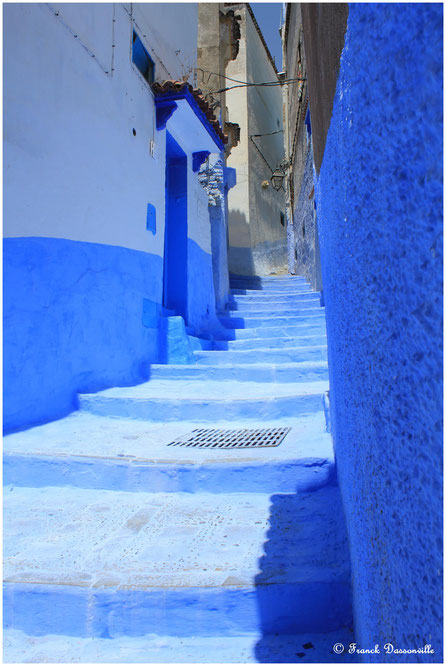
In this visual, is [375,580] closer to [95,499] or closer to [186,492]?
[186,492]

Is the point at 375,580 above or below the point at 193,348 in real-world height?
below

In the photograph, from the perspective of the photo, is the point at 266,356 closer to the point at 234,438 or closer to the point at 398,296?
the point at 234,438

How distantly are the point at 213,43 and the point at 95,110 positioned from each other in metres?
6.86

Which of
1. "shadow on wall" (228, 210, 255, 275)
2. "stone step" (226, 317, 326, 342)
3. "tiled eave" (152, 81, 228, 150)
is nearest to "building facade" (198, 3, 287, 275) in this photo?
"shadow on wall" (228, 210, 255, 275)

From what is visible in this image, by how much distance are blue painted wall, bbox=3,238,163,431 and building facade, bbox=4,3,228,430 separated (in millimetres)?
13

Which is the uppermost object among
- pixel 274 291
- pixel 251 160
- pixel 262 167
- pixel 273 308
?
pixel 262 167

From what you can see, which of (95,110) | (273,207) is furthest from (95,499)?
(273,207)

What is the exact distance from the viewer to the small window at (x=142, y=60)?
18.8 ft

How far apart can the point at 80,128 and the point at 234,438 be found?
311 centimetres

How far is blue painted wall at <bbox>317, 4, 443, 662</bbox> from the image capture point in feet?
1.80

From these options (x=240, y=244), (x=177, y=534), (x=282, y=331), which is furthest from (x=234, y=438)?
(x=240, y=244)

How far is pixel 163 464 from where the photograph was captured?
2820 millimetres

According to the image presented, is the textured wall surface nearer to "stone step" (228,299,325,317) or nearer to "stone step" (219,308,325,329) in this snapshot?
"stone step" (228,299,325,317)

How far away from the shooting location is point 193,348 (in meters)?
6.07
